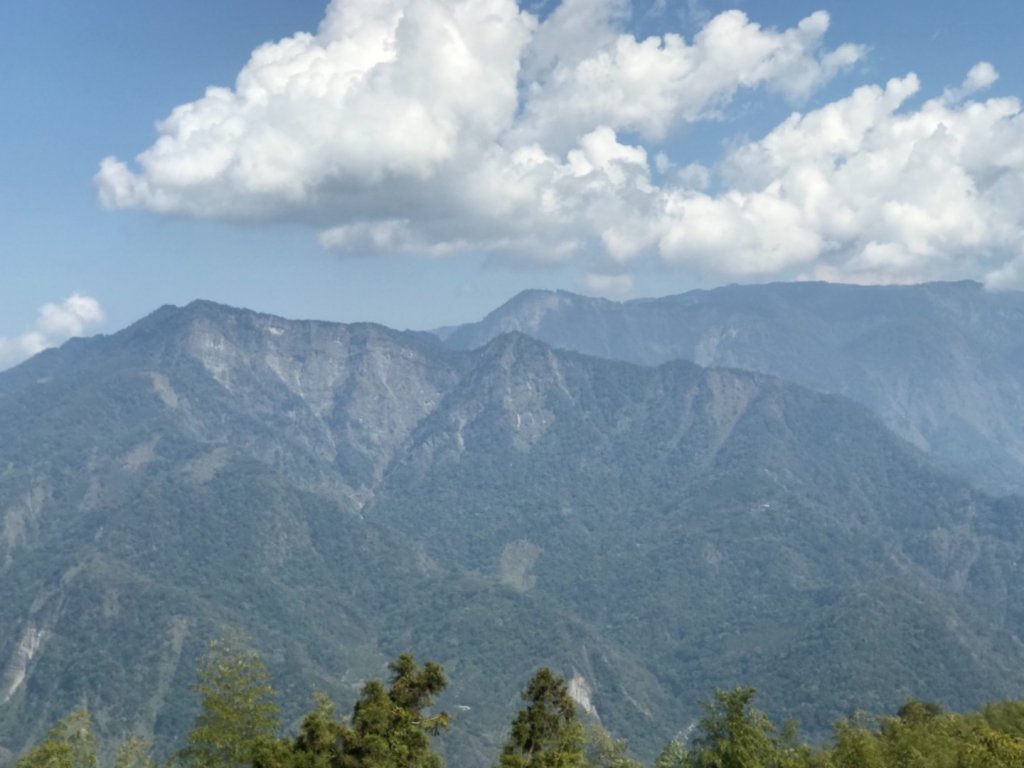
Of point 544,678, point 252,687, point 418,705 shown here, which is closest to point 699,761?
point 544,678

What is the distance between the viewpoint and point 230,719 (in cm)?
7688

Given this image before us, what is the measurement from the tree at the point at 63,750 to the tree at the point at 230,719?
28.2 ft

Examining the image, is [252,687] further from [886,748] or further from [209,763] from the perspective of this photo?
[886,748]

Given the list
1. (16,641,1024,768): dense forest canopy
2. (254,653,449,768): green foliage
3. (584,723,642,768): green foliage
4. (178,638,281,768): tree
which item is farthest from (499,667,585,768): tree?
(178,638,281,768): tree

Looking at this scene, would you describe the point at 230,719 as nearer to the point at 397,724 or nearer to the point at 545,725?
the point at 397,724

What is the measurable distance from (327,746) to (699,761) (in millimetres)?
29565

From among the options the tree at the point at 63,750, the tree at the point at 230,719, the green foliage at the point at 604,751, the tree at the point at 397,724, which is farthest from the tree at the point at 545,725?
the tree at the point at 63,750

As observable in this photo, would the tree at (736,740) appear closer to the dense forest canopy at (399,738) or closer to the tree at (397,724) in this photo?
the dense forest canopy at (399,738)

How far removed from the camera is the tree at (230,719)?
7612 cm

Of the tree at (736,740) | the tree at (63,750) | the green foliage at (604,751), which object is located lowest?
the green foliage at (604,751)

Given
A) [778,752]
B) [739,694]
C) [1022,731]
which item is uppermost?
[739,694]

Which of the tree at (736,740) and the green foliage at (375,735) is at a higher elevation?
the green foliage at (375,735)

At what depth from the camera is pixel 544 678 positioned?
7994 cm

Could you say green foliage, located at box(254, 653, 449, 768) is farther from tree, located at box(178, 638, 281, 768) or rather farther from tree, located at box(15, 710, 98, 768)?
tree, located at box(15, 710, 98, 768)
